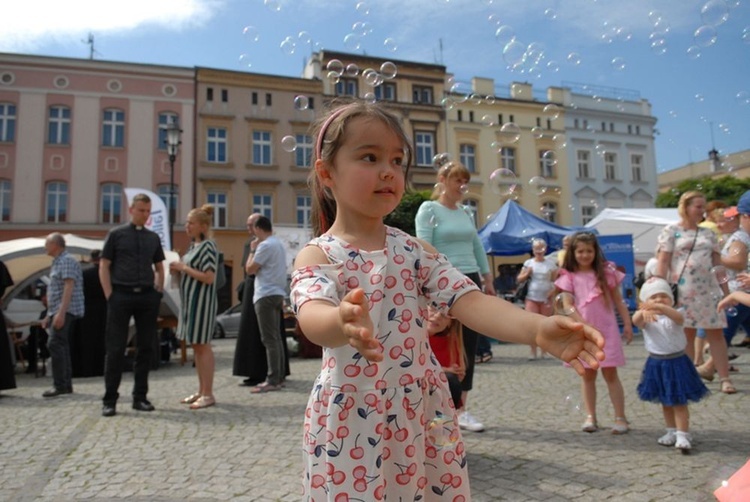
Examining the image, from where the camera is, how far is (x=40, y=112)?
86.8 ft

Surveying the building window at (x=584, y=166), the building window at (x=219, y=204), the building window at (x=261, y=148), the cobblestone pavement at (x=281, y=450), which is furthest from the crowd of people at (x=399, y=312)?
the building window at (x=584, y=166)

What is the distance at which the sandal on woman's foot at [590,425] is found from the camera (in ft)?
13.4

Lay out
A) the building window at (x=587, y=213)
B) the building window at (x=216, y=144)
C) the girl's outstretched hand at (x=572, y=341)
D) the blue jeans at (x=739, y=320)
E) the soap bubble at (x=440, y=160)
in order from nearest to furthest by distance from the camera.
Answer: the girl's outstretched hand at (x=572, y=341) → the soap bubble at (x=440, y=160) → the blue jeans at (x=739, y=320) → the building window at (x=216, y=144) → the building window at (x=587, y=213)

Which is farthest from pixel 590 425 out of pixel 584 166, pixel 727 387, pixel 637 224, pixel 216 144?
pixel 584 166

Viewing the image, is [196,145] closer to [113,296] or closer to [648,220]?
[648,220]

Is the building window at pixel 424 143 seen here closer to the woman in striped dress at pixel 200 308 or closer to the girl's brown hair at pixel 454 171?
the woman in striped dress at pixel 200 308

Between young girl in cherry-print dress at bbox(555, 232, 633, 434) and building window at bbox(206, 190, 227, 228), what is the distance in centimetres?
2611

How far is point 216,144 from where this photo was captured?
95.7 feet

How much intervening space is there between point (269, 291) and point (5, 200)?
25958 mm

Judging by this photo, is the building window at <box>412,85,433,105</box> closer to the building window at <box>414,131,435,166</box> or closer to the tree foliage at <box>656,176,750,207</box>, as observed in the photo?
the building window at <box>414,131,435,166</box>

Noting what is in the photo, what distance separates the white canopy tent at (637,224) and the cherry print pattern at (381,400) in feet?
45.6

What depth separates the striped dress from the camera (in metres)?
5.42

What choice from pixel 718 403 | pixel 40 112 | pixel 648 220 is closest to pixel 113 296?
pixel 718 403

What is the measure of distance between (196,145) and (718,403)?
2770cm
